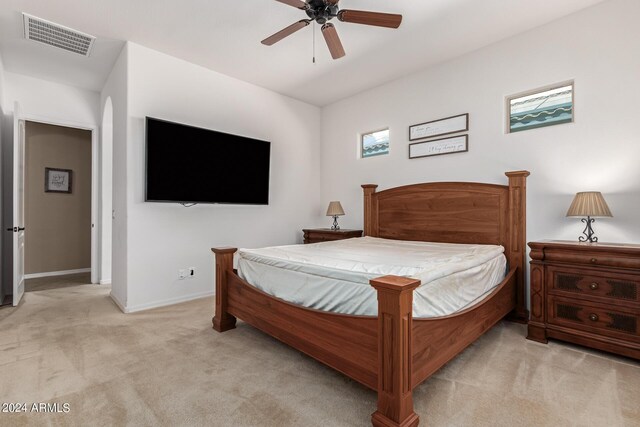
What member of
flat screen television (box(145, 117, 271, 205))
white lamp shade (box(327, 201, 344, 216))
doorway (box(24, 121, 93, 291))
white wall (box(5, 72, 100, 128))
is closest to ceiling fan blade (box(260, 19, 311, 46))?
flat screen television (box(145, 117, 271, 205))

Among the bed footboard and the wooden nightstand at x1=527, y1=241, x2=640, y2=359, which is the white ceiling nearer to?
the wooden nightstand at x1=527, y1=241, x2=640, y2=359

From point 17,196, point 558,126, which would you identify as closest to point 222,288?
point 17,196

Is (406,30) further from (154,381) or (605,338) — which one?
(154,381)

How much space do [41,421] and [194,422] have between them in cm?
77

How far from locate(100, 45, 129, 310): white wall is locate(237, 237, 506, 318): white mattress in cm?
167

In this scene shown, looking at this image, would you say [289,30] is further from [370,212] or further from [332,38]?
[370,212]

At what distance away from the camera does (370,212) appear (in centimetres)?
436

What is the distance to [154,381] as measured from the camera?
191 cm

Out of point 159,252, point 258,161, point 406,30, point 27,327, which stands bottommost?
point 27,327

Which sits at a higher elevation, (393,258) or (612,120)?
(612,120)

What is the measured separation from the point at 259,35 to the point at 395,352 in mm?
3234

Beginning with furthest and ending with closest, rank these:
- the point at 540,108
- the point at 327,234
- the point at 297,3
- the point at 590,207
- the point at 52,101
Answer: the point at 327,234
the point at 52,101
the point at 540,108
the point at 590,207
the point at 297,3

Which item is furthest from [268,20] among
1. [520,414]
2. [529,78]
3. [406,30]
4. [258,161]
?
[520,414]

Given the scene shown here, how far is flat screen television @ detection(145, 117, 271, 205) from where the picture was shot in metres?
3.32
